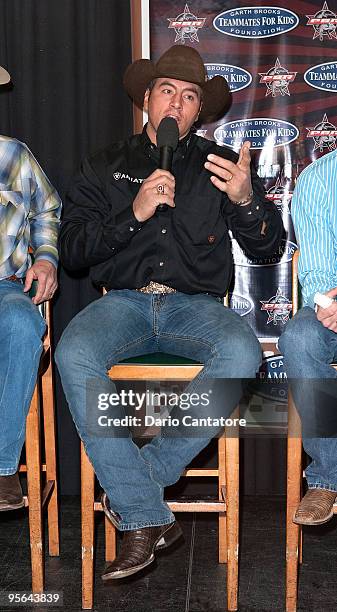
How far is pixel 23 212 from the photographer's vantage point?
9.32 feet

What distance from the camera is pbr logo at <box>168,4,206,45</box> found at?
3188mm

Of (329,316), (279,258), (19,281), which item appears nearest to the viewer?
(329,316)

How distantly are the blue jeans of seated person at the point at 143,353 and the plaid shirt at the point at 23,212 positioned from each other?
0.31 meters

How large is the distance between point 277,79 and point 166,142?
93 cm

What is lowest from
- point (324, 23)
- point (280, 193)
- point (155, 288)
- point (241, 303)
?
point (241, 303)

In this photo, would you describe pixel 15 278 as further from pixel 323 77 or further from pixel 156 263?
pixel 323 77

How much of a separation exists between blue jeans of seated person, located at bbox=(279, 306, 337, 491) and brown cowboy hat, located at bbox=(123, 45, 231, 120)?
0.92 metres

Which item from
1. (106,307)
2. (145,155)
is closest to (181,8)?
(145,155)

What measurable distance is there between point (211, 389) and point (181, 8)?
1.53 metres

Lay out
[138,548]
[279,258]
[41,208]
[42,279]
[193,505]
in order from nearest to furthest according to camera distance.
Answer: [138,548] → [193,505] → [42,279] → [41,208] → [279,258]

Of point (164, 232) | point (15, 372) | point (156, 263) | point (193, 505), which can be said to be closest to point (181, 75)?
point (164, 232)

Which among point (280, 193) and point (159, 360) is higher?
point (280, 193)

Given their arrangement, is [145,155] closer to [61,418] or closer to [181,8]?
[181,8]

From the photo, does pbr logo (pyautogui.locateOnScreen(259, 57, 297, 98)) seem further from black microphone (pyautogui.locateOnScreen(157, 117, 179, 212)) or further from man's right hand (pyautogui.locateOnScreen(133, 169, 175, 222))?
man's right hand (pyautogui.locateOnScreen(133, 169, 175, 222))
